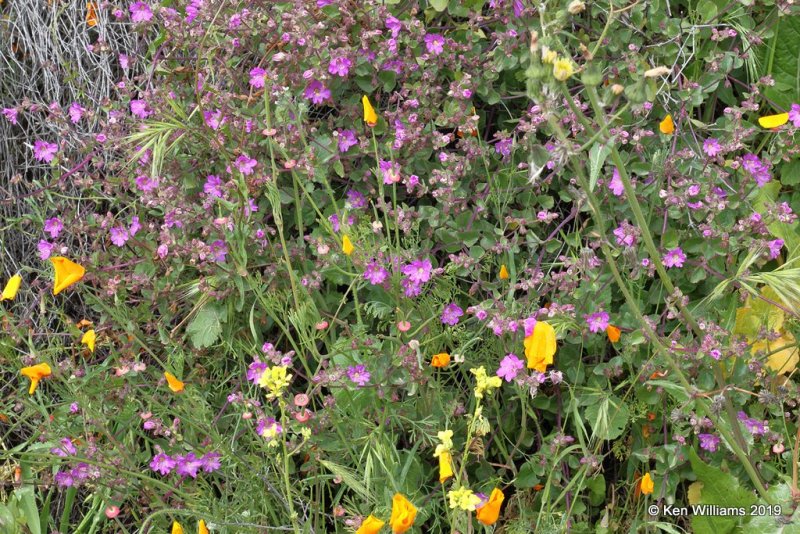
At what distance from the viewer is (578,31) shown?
243cm

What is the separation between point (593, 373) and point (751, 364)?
0.36m

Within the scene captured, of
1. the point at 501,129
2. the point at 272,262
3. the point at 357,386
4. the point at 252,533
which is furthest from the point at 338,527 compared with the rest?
the point at 501,129

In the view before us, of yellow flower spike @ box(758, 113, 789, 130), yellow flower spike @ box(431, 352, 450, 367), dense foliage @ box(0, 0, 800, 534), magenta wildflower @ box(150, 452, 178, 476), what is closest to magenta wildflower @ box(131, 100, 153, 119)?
dense foliage @ box(0, 0, 800, 534)

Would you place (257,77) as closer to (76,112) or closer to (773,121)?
(76,112)

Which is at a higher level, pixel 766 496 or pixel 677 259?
pixel 677 259

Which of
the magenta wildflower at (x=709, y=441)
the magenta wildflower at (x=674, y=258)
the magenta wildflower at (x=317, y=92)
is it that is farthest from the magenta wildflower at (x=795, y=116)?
the magenta wildflower at (x=317, y=92)

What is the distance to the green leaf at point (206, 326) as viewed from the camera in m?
2.22

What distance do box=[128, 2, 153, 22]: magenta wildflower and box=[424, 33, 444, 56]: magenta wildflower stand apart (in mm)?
808

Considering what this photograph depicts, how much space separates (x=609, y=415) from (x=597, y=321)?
0.21 meters

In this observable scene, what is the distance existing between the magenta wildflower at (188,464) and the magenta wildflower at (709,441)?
112 cm

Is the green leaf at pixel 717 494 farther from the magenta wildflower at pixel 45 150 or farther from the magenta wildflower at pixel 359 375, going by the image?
the magenta wildflower at pixel 45 150

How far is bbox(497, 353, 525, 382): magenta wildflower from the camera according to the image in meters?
1.92

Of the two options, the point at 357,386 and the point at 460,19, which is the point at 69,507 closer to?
the point at 357,386

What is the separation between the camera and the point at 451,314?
6.91 ft
